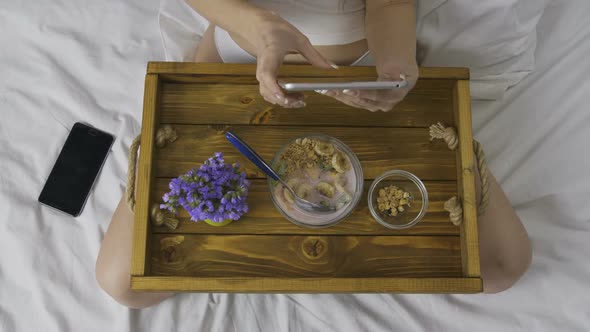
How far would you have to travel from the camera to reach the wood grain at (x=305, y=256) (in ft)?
2.40

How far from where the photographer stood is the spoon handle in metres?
0.72

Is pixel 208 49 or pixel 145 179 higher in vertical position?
pixel 208 49

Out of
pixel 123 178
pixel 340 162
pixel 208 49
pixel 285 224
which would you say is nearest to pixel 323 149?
pixel 340 162

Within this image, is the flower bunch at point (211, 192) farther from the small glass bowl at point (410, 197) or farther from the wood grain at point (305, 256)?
the small glass bowl at point (410, 197)

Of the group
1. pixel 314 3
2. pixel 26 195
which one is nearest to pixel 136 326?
pixel 26 195

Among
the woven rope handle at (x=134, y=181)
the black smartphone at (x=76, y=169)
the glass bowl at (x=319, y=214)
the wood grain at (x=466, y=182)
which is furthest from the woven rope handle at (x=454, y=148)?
the black smartphone at (x=76, y=169)

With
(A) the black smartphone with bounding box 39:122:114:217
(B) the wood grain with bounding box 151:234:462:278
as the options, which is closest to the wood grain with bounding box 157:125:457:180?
(B) the wood grain with bounding box 151:234:462:278

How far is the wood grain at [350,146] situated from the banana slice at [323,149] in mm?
32

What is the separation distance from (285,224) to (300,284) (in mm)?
99

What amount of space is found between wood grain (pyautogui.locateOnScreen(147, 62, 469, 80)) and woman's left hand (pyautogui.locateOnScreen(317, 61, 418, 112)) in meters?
0.04

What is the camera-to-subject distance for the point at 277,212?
75cm

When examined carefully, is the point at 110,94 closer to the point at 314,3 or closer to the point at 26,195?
the point at 26,195

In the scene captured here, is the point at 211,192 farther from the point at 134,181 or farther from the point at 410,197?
the point at 410,197

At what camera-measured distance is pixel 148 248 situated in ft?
2.39
